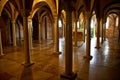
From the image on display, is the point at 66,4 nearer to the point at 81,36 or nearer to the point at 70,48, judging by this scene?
the point at 70,48

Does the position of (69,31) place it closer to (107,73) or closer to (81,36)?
(107,73)

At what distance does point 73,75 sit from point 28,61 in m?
2.80

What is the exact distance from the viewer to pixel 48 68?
5793 mm

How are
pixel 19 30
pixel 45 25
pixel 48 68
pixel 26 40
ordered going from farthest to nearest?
pixel 45 25
pixel 19 30
pixel 26 40
pixel 48 68

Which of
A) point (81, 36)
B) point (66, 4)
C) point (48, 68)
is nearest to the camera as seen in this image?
point (66, 4)

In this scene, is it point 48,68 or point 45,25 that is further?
point 45,25

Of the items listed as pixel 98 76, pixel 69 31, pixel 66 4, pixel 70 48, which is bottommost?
pixel 98 76

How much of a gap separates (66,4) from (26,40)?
9.68 feet

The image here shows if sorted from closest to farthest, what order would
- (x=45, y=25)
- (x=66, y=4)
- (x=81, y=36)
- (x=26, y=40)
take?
(x=66, y=4), (x=26, y=40), (x=81, y=36), (x=45, y=25)

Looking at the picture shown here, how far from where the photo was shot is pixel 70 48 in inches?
185

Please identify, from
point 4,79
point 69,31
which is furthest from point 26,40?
point 69,31

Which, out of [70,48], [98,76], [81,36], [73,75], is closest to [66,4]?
[70,48]

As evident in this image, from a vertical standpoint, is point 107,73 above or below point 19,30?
below

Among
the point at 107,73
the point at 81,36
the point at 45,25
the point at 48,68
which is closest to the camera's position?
the point at 107,73
